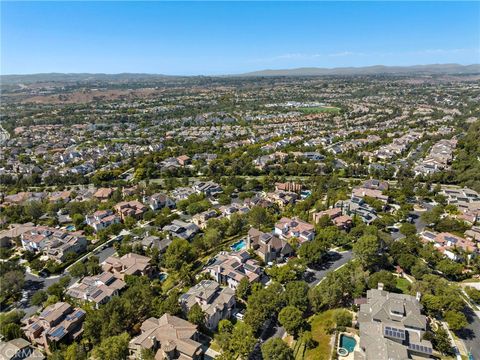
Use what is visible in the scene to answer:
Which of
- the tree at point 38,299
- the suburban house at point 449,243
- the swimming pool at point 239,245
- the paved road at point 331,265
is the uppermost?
the suburban house at point 449,243

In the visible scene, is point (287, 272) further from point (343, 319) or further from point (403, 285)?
point (403, 285)

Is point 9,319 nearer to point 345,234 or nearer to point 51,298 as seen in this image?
point 51,298

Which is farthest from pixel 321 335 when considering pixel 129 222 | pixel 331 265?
pixel 129 222

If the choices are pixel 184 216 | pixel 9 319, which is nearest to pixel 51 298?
pixel 9 319

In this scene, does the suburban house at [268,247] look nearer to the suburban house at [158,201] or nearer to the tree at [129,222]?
the tree at [129,222]

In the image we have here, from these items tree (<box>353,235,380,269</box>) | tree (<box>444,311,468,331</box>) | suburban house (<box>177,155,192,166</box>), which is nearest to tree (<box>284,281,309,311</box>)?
tree (<box>353,235,380,269</box>)

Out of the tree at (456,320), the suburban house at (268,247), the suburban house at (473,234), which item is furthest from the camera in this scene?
the suburban house at (473,234)

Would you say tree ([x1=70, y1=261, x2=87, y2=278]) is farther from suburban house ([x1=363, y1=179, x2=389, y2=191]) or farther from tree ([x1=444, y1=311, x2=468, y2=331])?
suburban house ([x1=363, y1=179, x2=389, y2=191])

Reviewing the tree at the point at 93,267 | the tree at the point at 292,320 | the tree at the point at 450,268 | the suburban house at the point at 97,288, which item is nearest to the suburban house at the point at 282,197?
the tree at the point at 450,268
